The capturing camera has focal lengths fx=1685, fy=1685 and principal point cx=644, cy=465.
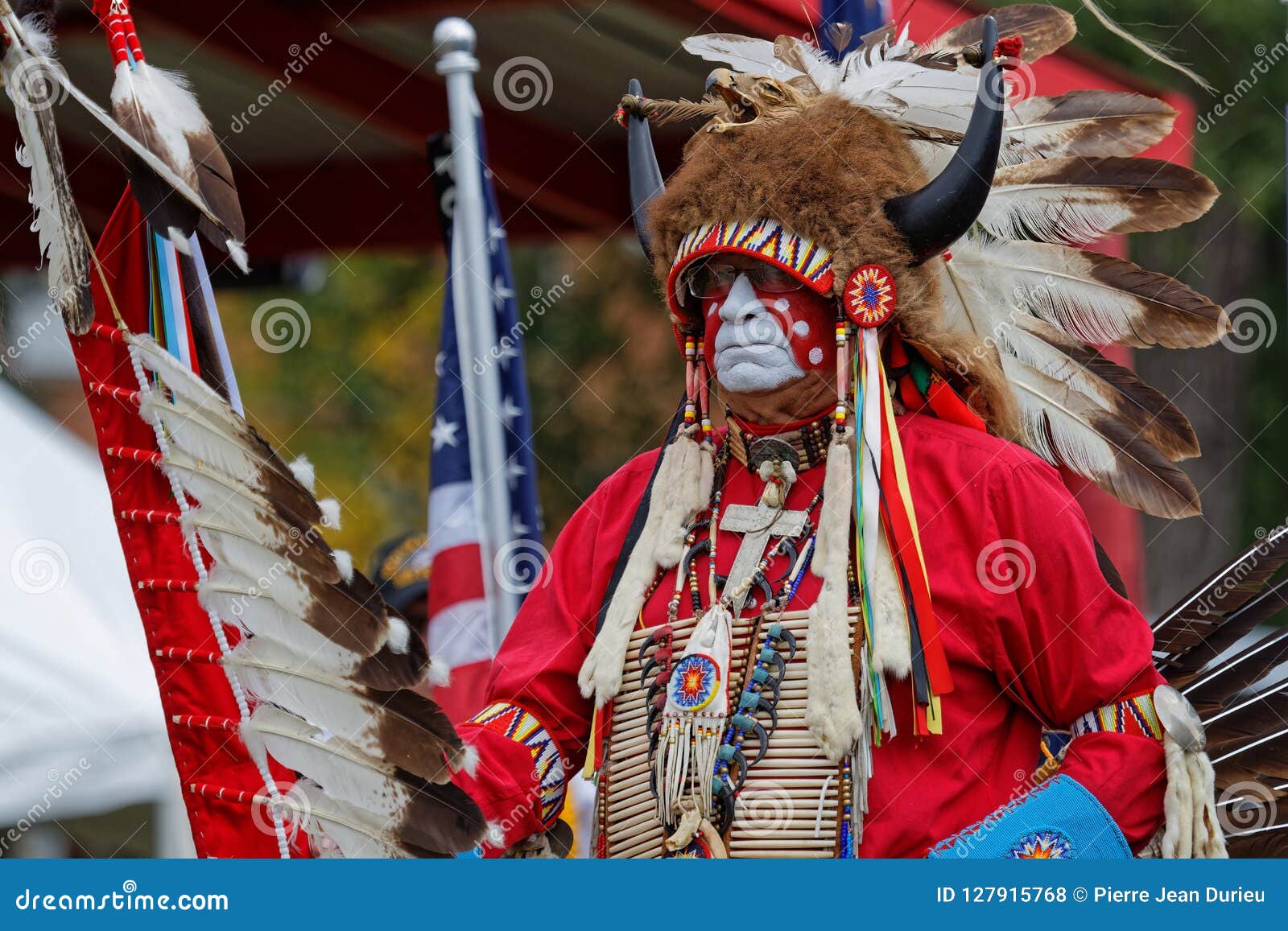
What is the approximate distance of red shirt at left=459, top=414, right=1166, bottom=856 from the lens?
265cm

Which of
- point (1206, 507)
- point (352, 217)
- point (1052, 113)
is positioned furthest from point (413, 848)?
point (1206, 507)

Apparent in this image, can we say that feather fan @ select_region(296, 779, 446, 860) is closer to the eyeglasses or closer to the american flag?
the eyeglasses

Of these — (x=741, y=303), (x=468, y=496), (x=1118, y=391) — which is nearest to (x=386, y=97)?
(x=468, y=496)

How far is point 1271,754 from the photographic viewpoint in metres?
2.90

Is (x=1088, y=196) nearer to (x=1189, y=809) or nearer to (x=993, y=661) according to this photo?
(x=993, y=661)

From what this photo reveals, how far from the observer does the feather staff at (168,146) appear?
2195 millimetres

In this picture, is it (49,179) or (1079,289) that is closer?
(49,179)

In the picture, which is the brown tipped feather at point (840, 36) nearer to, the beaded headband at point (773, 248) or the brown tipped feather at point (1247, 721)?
the beaded headband at point (773, 248)

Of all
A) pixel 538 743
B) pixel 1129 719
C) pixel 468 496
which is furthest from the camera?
pixel 468 496

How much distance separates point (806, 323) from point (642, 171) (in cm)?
49

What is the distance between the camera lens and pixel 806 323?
2.84m

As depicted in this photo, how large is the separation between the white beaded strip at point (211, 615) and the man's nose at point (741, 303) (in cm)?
99

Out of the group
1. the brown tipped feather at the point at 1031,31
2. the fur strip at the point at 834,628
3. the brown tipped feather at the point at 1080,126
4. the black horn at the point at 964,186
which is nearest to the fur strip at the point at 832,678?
the fur strip at the point at 834,628

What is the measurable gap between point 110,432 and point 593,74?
3594 millimetres
